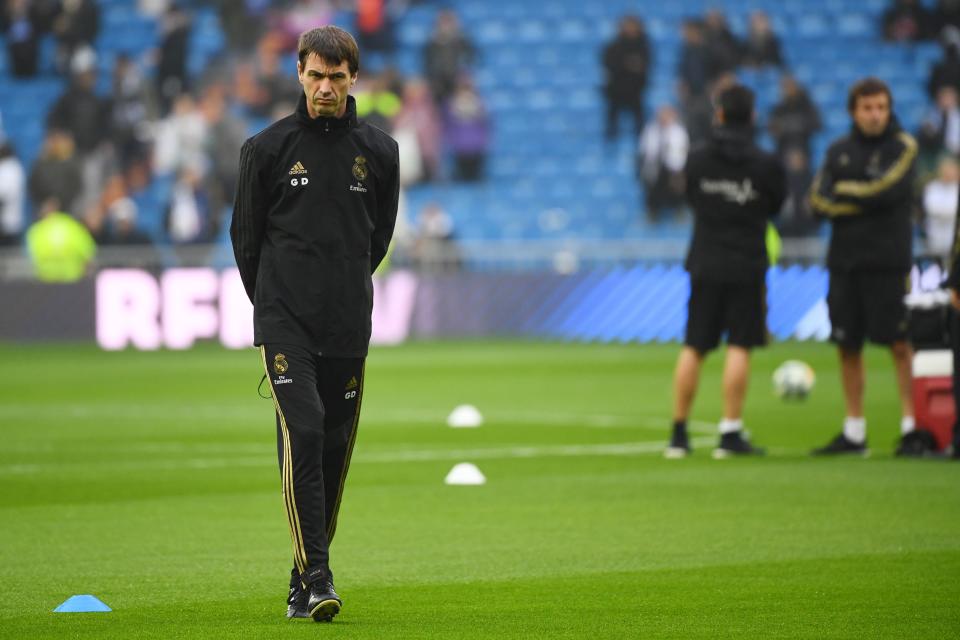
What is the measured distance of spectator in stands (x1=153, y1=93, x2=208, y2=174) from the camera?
33.0 meters

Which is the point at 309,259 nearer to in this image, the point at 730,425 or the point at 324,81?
the point at 324,81

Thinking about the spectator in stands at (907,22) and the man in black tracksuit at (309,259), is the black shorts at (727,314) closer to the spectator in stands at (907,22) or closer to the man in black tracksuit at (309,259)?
the man in black tracksuit at (309,259)

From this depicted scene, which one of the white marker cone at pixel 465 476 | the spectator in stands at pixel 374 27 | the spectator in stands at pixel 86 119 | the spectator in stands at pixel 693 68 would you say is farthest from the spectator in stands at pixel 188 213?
the white marker cone at pixel 465 476

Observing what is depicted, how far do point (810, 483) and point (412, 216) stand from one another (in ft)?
72.7

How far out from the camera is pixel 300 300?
718 centimetres

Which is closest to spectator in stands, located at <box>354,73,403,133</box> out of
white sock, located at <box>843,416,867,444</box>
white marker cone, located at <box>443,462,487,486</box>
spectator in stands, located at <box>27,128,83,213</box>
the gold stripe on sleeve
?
spectator in stands, located at <box>27,128,83,213</box>

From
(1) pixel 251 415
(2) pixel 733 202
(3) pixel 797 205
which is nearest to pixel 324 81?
(2) pixel 733 202

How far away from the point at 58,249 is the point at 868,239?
62.7ft

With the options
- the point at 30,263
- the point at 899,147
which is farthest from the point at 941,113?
the point at 899,147

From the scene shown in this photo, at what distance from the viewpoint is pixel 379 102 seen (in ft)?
104

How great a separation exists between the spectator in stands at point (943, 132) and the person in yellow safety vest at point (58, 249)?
1346cm

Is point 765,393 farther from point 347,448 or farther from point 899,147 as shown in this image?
Answer: point 347,448

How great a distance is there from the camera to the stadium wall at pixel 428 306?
2783 centimetres

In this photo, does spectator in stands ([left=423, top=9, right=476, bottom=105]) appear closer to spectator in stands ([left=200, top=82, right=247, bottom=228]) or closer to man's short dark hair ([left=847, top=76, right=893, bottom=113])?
spectator in stands ([left=200, top=82, right=247, bottom=228])
